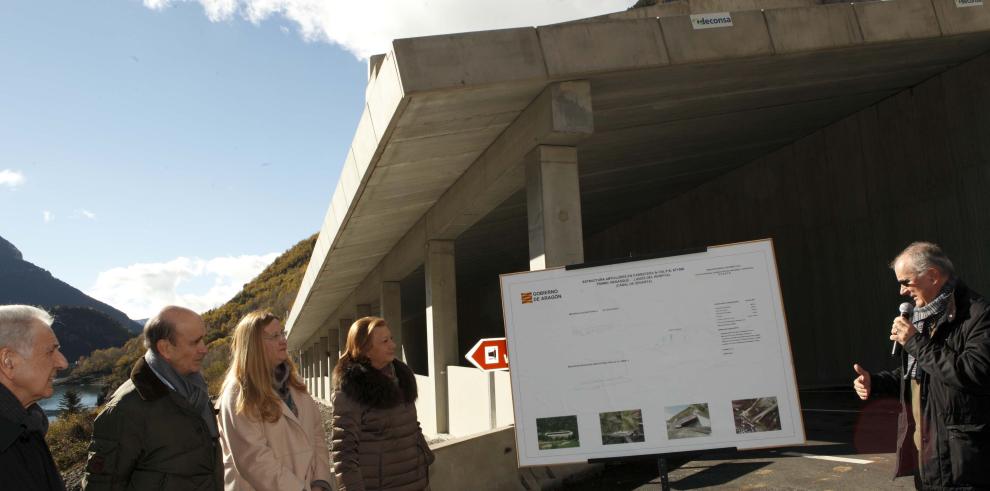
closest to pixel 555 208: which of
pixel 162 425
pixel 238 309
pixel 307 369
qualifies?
pixel 162 425

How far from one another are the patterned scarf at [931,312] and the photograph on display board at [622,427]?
4.35 feet

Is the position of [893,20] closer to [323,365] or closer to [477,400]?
[477,400]

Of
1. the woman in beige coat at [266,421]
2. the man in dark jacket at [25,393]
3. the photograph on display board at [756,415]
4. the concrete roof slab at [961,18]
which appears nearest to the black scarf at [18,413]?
the man in dark jacket at [25,393]

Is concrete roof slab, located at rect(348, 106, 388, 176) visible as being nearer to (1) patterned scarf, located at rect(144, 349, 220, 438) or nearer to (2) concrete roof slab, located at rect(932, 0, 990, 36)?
(1) patterned scarf, located at rect(144, 349, 220, 438)

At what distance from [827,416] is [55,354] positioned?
1093 centimetres

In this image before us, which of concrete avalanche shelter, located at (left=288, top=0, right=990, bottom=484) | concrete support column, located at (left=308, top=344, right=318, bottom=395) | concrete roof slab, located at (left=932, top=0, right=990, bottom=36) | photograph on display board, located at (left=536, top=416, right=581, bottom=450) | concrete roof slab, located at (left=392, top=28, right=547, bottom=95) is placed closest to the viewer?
photograph on display board, located at (left=536, top=416, right=581, bottom=450)

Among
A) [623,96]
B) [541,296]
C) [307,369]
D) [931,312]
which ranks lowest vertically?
[931,312]

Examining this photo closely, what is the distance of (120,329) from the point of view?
11769 cm

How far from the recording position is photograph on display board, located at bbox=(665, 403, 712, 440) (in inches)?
146

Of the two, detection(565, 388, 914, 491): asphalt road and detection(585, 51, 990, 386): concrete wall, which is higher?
detection(585, 51, 990, 386): concrete wall

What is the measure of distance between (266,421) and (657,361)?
1984 mm

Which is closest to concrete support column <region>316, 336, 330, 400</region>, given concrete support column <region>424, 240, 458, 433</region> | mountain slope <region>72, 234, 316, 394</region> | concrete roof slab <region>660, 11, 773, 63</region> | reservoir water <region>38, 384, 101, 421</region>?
mountain slope <region>72, 234, 316, 394</region>

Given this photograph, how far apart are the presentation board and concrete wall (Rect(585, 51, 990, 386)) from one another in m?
9.89

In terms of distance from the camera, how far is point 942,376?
10.9 ft
